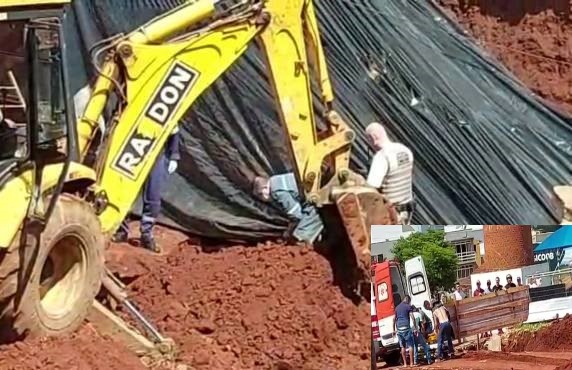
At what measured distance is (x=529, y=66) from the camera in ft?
39.2

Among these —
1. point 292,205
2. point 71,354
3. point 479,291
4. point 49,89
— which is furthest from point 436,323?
point 292,205

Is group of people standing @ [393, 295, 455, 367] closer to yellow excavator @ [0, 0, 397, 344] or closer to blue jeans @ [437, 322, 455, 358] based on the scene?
blue jeans @ [437, 322, 455, 358]

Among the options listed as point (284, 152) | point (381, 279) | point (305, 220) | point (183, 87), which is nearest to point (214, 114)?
point (284, 152)

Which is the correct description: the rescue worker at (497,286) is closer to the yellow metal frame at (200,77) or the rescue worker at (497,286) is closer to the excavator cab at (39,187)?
the excavator cab at (39,187)

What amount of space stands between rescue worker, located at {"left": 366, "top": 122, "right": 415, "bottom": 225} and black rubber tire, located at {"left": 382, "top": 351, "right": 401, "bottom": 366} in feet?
13.2

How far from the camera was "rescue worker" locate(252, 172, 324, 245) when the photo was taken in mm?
9211

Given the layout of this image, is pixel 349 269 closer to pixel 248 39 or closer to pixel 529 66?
pixel 248 39

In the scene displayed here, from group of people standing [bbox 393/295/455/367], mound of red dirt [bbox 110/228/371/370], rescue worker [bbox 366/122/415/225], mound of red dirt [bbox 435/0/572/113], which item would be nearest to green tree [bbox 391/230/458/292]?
group of people standing [bbox 393/295/455/367]

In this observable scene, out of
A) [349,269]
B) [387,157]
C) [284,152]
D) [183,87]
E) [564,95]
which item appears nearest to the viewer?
[183,87]

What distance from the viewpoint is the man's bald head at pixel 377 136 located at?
968cm

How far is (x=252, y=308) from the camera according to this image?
8.38 metres

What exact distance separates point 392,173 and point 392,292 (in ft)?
14.2

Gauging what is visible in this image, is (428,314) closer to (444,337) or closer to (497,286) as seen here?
(444,337)

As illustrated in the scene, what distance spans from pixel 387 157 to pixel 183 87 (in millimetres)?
2072
